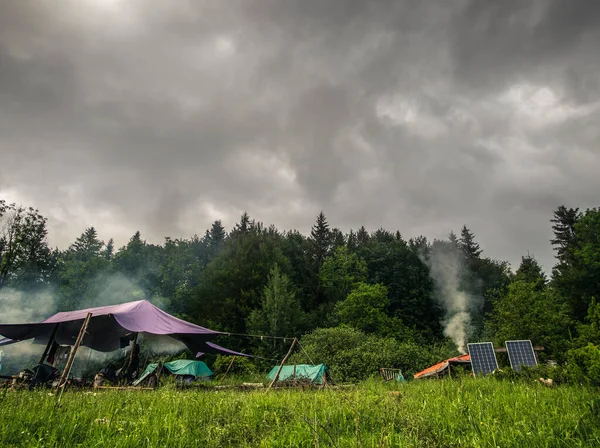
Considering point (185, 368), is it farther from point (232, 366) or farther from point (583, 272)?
point (583, 272)

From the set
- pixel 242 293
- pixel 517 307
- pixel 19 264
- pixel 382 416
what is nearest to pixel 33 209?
pixel 19 264

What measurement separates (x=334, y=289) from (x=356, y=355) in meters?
19.0

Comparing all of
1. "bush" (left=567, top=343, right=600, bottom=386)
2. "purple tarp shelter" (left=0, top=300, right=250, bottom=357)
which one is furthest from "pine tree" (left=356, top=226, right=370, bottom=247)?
"bush" (left=567, top=343, right=600, bottom=386)

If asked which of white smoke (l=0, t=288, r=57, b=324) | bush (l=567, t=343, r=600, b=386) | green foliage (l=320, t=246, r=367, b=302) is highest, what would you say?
green foliage (l=320, t=246, r=367, b=302)

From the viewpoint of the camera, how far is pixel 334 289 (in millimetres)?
40438

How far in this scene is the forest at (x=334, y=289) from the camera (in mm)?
25016

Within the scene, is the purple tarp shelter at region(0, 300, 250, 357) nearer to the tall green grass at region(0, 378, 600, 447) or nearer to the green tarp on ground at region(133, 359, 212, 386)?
the green tarp on ground at region(133, 359, 212, 386)

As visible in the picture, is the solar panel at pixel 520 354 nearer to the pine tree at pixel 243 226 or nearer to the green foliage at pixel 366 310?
the green foliage at pixel 366 310

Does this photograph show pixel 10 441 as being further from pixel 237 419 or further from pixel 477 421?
pixel 477 421

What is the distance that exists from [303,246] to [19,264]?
29.9 meters

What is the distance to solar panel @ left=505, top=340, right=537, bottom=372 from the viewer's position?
1448 centimetres

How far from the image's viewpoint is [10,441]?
3904mm

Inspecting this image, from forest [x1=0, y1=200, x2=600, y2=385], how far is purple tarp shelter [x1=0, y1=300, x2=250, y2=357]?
8.97 m

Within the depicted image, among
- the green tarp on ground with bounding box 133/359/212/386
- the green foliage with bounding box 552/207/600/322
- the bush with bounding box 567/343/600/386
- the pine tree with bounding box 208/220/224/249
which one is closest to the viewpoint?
the bush with bounding box 567/343/600/386
